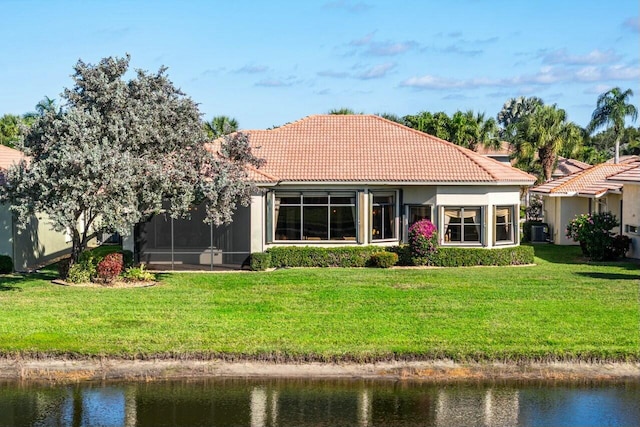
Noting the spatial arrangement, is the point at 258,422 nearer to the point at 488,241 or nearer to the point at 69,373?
the point at 69,373

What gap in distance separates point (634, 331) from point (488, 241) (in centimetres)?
1319

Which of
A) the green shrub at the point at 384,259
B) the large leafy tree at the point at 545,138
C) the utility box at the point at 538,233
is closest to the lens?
the green shrub at the point at 384,259

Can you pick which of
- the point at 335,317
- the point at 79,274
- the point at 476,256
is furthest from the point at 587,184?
the point at 79,274

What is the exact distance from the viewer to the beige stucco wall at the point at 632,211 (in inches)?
1265

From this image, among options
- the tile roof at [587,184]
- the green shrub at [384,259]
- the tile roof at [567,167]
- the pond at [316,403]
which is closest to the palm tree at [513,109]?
the tile roof at [567,167]

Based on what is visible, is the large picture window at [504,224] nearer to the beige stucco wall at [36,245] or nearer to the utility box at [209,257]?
the utility box at [209,257]

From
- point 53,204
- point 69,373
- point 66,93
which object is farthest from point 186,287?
point 69,373

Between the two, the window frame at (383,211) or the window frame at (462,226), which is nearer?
the window frame at (383,211)

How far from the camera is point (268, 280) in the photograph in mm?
26516

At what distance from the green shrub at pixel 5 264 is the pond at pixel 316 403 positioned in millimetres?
11988

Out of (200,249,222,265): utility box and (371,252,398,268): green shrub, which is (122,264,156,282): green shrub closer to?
(200,249,222,265): utility box

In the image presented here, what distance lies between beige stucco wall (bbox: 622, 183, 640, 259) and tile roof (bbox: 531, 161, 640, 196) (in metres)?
2.09

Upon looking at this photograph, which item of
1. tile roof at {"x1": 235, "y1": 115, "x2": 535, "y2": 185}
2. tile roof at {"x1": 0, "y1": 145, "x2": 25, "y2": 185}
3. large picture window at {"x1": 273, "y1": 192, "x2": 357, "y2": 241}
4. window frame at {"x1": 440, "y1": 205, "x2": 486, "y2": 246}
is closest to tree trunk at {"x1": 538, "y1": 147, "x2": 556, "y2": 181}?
tile roof at {"x1": 235, "y1": 115, "x2": 535, "y2": 185}

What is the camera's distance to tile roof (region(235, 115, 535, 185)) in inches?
1247
